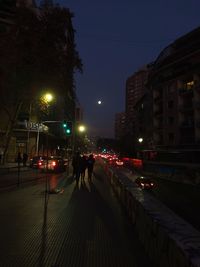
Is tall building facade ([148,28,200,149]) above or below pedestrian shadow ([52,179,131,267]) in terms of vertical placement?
above

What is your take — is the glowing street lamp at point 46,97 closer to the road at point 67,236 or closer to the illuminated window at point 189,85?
the road at point 67,236

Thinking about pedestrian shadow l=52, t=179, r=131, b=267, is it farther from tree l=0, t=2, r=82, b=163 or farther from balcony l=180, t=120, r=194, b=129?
balcony l=180, t=120, r=194, b=129

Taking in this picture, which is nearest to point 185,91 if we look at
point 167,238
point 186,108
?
point 186,108

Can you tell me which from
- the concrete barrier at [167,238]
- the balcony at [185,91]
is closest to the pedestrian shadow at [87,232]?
the concrete barrier at [167,238]

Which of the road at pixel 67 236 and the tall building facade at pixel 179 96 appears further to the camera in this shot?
the tall building facade at pixel 179 96

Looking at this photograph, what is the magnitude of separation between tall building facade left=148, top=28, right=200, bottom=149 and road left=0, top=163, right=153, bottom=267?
43.4m

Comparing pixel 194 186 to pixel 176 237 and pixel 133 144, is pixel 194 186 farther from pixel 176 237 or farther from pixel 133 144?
pixel 133 144

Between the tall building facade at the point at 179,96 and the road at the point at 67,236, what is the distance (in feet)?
142

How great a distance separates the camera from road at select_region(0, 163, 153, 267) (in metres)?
5.07

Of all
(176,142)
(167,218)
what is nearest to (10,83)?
(167,218)

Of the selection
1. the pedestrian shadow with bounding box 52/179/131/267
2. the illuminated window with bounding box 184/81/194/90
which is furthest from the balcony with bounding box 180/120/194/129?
the pedestrian shadow with bounding box 52/179/131/267

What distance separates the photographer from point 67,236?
6516 millimetres

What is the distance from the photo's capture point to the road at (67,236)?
5.07m

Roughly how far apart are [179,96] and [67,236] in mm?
53122
